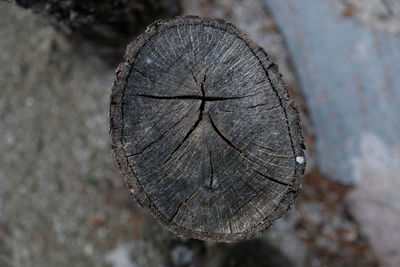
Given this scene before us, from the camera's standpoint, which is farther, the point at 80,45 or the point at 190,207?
the point at 80,45

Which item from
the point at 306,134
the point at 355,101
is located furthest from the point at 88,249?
the point at 355,101

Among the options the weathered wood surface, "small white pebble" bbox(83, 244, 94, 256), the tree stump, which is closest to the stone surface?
the weathered wood surface

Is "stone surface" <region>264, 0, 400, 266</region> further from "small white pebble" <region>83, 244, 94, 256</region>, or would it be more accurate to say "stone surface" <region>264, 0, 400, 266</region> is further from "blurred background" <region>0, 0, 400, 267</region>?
"small white pebble" <region>83, 244, 94, 256</region>

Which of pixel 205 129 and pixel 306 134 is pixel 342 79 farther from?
pixel 205 129

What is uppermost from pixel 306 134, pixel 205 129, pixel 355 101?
pixel 355 101

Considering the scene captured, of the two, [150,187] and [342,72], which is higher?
[342,72]

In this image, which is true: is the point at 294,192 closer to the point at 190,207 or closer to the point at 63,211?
A: the point at 190,207

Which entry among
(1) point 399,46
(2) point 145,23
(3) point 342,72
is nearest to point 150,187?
(2) point 145,23
